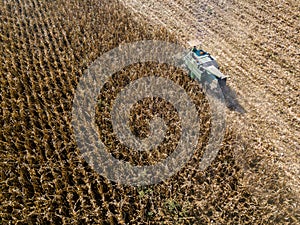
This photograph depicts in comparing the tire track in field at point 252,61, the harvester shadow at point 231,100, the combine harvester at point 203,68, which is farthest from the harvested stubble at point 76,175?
the tire track in field at point 252,61

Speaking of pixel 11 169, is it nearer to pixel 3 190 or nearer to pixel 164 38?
pixel 3 190

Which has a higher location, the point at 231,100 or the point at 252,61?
the point at 252,61

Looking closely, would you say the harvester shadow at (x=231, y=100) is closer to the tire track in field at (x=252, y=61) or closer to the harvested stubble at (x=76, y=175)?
the tire track in field at (x=252, y=61)

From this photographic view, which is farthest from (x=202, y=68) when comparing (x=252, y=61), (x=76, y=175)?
(x=76, y=175)

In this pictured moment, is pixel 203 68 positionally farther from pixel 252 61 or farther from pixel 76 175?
pixel 76 175

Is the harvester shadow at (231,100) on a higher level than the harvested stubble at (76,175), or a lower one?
higher

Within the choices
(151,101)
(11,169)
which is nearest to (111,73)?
(151,101)
